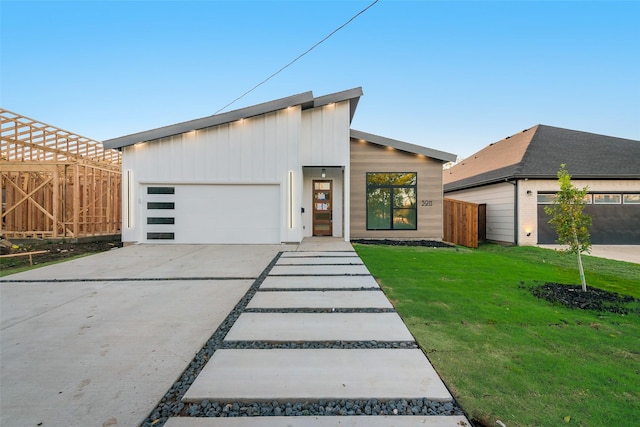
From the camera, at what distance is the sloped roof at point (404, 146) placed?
10.0 metres

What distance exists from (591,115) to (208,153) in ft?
74.3

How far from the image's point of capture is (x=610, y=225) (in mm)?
10203

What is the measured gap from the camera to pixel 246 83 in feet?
41.8

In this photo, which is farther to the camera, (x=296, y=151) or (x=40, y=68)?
(x=40, y=68)

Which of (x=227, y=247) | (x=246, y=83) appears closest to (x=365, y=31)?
(x=246, y=83)

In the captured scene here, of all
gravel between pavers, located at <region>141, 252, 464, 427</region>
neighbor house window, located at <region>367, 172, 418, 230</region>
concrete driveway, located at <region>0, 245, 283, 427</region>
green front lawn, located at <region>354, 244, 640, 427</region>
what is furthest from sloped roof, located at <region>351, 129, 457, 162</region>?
gravel between pavers, located at <region>141, 252, 464, 427</region>

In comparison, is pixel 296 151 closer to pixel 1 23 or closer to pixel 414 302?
pixel 414 302

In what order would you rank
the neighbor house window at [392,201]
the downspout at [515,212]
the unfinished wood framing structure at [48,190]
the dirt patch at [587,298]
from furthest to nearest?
the neighbor house window at [392,201]
the downspout at [515,212]
the unfinished wood framing structure at [48,190]
the dirt patch at [587,298]

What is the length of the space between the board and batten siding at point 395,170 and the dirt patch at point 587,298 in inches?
228

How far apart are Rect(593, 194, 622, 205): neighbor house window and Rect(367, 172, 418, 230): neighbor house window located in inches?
260

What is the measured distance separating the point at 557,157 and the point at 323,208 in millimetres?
9355

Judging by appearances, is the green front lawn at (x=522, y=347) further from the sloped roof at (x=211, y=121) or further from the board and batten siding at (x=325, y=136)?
the sloped roof at (x=211, y=121)

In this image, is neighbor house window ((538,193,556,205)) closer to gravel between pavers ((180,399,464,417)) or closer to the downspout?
the downspout

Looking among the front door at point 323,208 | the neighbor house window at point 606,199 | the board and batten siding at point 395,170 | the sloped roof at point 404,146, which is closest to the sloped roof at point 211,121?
the sloped roof at point 404,146
